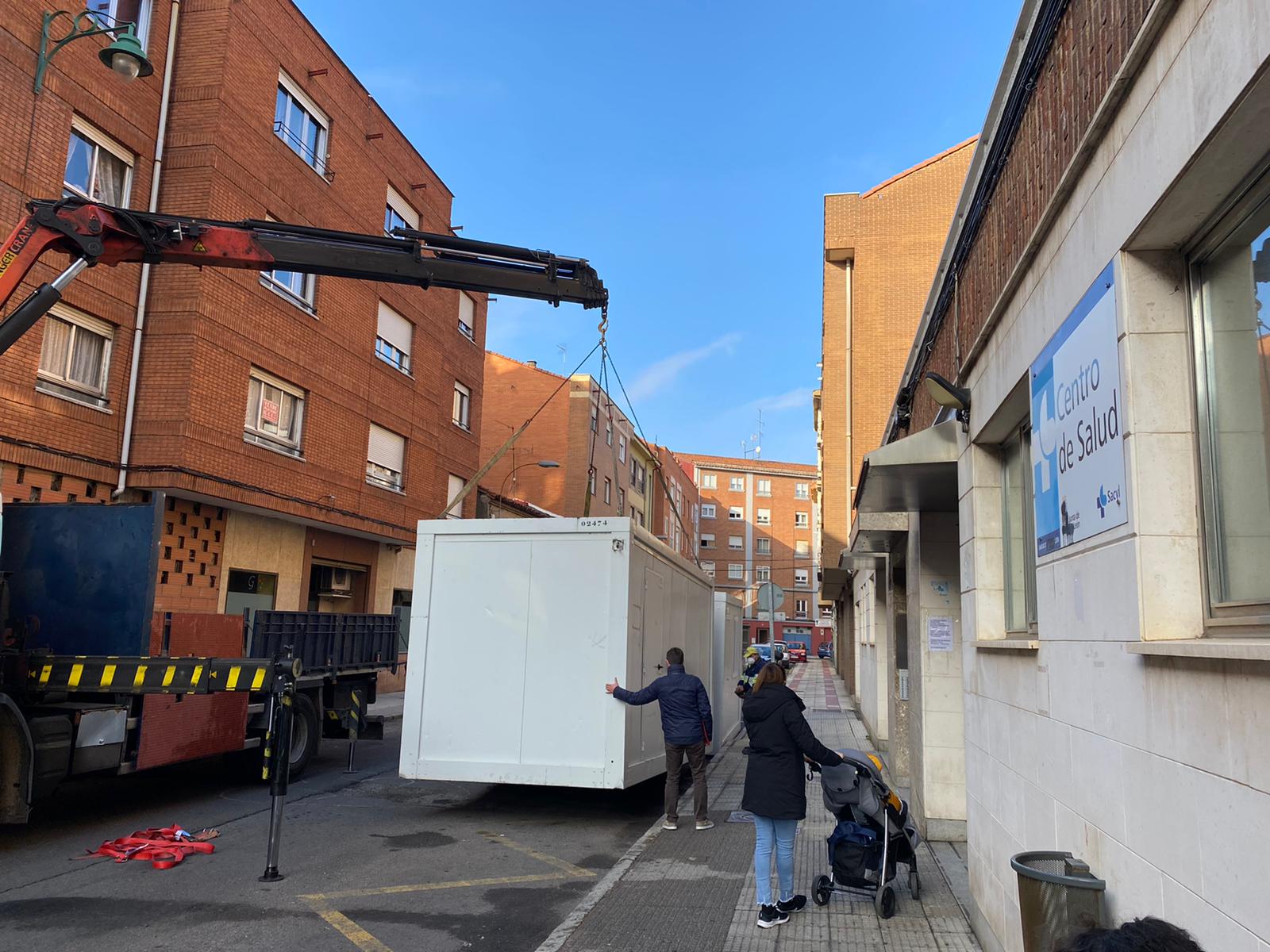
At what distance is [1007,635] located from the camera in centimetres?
553

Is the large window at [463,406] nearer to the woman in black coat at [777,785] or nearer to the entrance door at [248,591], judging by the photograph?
the entrance door at [248,591]

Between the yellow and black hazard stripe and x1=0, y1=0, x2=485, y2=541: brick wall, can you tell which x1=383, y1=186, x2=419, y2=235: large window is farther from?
the yellow and black hazard stripe

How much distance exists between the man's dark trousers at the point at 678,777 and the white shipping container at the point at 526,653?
31 cm

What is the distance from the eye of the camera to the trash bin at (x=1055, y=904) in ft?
11.2

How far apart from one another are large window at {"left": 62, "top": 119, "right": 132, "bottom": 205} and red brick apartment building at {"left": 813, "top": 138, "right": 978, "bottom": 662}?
64.6ft

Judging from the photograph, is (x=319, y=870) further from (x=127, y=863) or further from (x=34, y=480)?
(x=34, y=480)

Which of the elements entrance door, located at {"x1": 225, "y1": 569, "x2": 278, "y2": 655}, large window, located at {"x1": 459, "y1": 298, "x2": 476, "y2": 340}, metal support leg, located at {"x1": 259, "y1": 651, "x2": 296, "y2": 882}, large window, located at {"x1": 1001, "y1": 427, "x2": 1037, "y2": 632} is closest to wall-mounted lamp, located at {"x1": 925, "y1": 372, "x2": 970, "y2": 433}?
large window, located at {"x1": 1001, "y1": 427, "x2": 1037, "y2": 632}

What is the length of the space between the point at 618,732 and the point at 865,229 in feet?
77.7

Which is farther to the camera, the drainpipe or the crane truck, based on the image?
the drainpipe

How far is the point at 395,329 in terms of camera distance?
75.7ft

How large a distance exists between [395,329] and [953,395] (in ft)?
61.3

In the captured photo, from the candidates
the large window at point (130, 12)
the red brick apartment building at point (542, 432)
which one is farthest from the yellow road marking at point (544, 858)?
the red brick apartment building at point (542, 432)

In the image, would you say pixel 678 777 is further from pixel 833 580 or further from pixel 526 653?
pixel 833 580

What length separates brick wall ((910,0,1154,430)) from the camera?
3.54 meters
